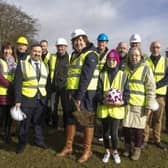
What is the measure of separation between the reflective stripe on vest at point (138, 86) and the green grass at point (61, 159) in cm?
114

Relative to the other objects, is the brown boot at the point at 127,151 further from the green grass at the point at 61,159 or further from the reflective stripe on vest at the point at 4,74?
the reflective stripe on vest at the point at 4,74

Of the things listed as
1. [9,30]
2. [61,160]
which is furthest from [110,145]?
[9,30]

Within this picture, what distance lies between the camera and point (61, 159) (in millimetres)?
6559

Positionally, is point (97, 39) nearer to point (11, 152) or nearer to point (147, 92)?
point (147, 92)

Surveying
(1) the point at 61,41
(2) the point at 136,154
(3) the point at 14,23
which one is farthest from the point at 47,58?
(3) the point at 14,23

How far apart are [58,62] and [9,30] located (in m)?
22.7

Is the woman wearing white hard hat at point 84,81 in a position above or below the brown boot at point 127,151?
above

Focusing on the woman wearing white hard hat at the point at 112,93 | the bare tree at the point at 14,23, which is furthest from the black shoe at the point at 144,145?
the bare tree at the point at 14,23

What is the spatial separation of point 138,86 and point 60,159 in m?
2.04

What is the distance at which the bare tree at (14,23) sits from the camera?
97.0 feet

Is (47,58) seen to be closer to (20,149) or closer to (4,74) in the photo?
(4,74)

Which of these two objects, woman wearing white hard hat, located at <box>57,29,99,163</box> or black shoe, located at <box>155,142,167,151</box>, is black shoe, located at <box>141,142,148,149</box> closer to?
black shoe, located at <box>155,142,167,151</box>

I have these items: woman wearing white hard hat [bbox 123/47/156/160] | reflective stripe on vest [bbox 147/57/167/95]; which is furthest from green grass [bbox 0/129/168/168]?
reflective stripe on vest [bbox 147/57/167/95]

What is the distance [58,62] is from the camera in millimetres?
8258
